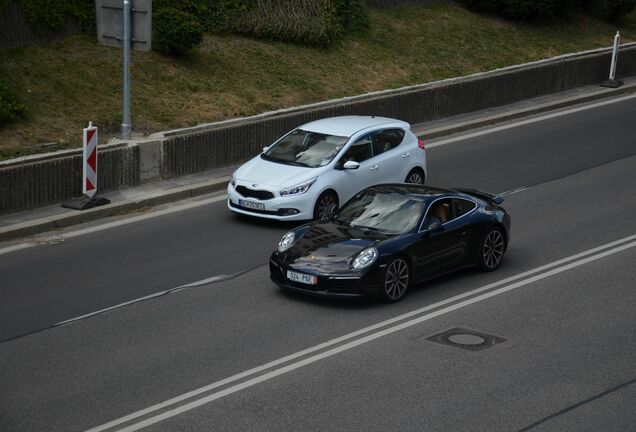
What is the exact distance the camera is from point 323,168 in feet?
58.5

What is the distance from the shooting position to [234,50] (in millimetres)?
25094

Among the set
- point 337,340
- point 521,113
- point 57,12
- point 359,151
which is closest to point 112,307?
point 337,340

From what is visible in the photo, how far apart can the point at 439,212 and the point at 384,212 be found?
2.59 ft

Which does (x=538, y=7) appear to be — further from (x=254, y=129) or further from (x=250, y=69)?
(x=254, y=129)

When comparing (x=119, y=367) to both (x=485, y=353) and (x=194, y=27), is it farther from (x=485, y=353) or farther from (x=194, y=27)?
(x=194, y=27)

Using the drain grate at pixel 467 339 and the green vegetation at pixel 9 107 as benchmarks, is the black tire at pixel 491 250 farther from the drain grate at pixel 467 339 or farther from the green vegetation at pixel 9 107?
the green vegetation at pixel 9 107

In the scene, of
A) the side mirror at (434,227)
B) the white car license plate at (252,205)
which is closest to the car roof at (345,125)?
the white car license plate at (252,205)

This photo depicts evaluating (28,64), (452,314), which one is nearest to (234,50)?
(28,64)

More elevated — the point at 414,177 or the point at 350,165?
the point at 350,165

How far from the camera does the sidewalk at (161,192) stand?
669 inches

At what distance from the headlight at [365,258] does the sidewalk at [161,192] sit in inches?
235

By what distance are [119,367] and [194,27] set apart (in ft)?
43.8

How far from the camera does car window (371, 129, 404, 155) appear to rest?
1894 cm

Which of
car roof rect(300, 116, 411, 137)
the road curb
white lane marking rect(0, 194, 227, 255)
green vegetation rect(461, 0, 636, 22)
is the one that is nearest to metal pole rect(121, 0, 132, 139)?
white lane marking rect(0, 194, 227, 255)
